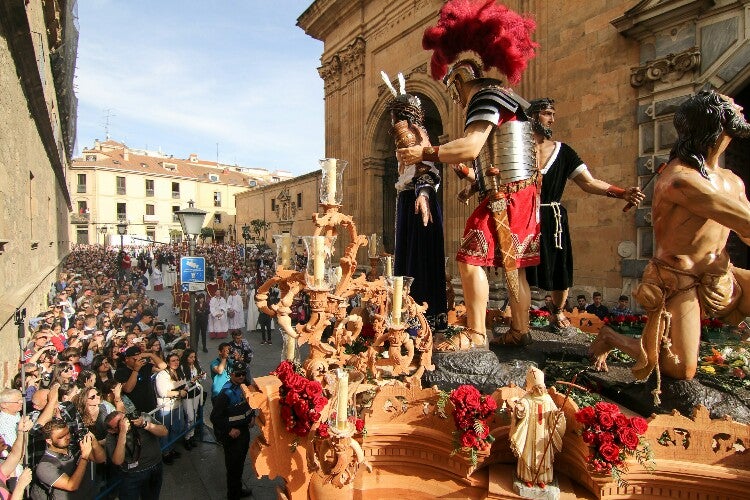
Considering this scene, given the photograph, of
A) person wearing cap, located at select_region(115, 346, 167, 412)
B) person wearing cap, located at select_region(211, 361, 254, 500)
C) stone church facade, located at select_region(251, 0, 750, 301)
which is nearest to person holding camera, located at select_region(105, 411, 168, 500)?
person wearing cap, located at select_region(211, 361, 254, 500)

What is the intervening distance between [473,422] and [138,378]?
4.88 metres

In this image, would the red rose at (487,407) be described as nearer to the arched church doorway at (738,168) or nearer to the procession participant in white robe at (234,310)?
the arched church doorway at (738,168)

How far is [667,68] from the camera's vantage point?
7559 mm

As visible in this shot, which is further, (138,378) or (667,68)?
(667,68)

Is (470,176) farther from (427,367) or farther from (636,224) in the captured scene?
(636,224)

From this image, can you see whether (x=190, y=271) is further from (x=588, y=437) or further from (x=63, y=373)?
(x=588, y=437)

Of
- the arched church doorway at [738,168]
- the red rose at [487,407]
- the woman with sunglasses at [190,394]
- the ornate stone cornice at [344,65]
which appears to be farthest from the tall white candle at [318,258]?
the ornate stone cornice at [344,65]

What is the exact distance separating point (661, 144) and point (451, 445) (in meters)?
7.17

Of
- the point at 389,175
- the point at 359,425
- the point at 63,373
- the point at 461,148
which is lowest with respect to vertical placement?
the point at 63,373

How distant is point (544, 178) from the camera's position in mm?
4605

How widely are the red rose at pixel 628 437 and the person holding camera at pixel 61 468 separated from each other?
4.21 metres

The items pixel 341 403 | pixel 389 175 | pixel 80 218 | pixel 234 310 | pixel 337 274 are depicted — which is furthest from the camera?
pixel 80 218

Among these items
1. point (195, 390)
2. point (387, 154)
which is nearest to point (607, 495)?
point (195, 390)

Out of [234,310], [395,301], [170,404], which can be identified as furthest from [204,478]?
[234,310]
